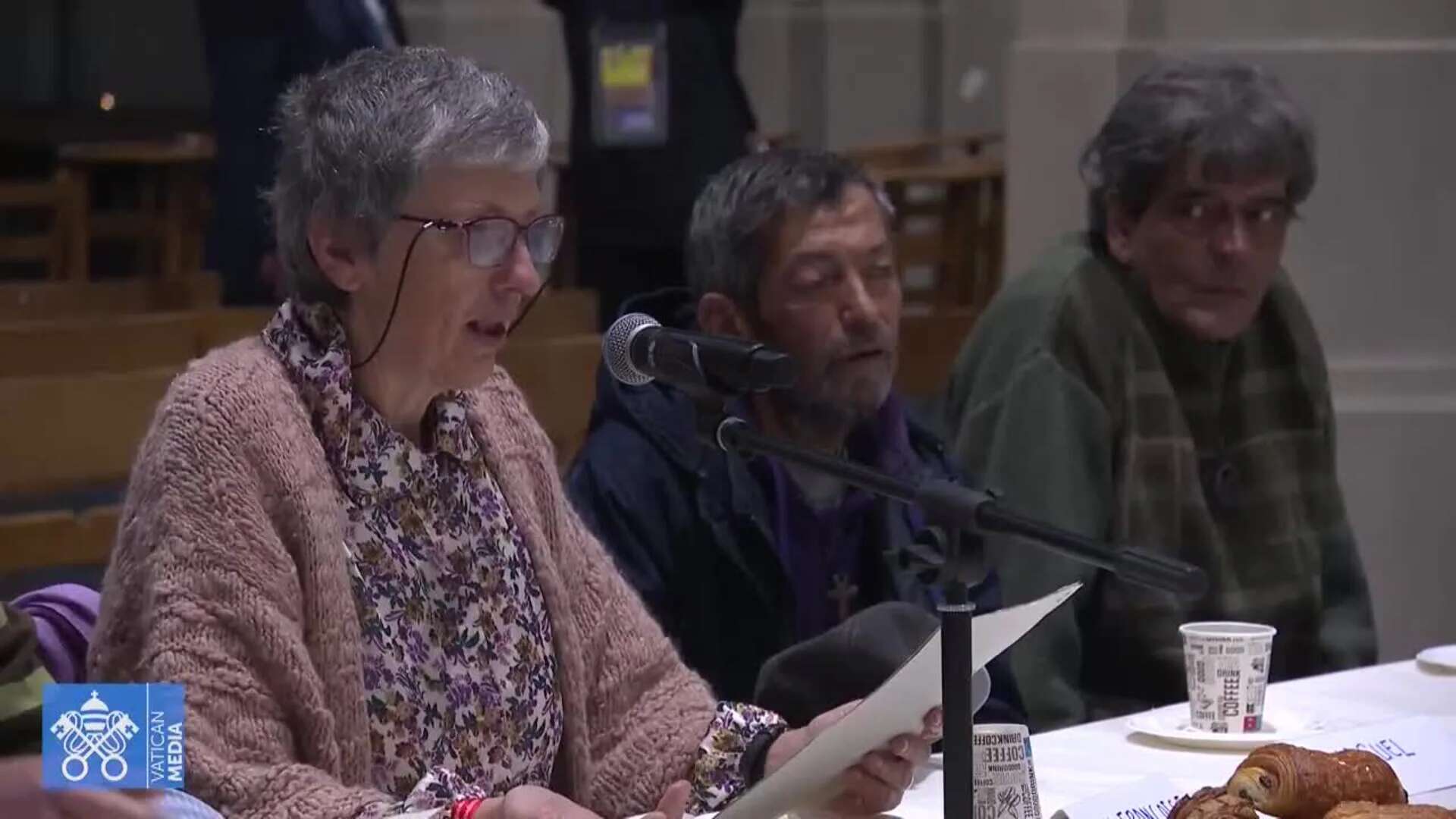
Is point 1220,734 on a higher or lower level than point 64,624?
lower

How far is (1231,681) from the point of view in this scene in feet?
7.39

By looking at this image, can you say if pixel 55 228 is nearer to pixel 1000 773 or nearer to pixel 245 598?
pixel 245 598

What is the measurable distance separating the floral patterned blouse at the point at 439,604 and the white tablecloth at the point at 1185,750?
26cm

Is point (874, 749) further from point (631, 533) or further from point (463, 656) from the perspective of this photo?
point (631, 533)

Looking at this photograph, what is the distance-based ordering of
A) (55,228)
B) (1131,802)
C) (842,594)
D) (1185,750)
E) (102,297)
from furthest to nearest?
(55,228) → (102,297) → (842,594) → (1185,750) → (1131,802)

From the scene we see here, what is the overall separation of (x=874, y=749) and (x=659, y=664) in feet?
1.41

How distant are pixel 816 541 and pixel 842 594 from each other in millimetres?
72

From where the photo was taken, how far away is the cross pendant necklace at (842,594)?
2.72m

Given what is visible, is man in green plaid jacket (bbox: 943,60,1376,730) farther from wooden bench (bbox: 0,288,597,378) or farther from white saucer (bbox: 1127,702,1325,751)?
wooden bench (bbox: 0,288,597,378)

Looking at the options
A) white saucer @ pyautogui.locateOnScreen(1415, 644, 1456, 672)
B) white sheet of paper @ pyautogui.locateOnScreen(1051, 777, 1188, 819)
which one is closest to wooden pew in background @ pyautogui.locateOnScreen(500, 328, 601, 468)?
white saucer @ pyautogui.locateOnScreen(1415, 644, 1456, 672)

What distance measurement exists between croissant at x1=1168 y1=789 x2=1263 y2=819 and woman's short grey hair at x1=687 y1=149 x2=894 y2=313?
1.15 m

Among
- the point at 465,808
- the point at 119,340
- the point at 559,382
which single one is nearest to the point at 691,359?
the point at 465,808

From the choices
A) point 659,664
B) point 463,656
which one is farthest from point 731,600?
point 463,656

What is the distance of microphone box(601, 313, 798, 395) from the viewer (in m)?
1.60
